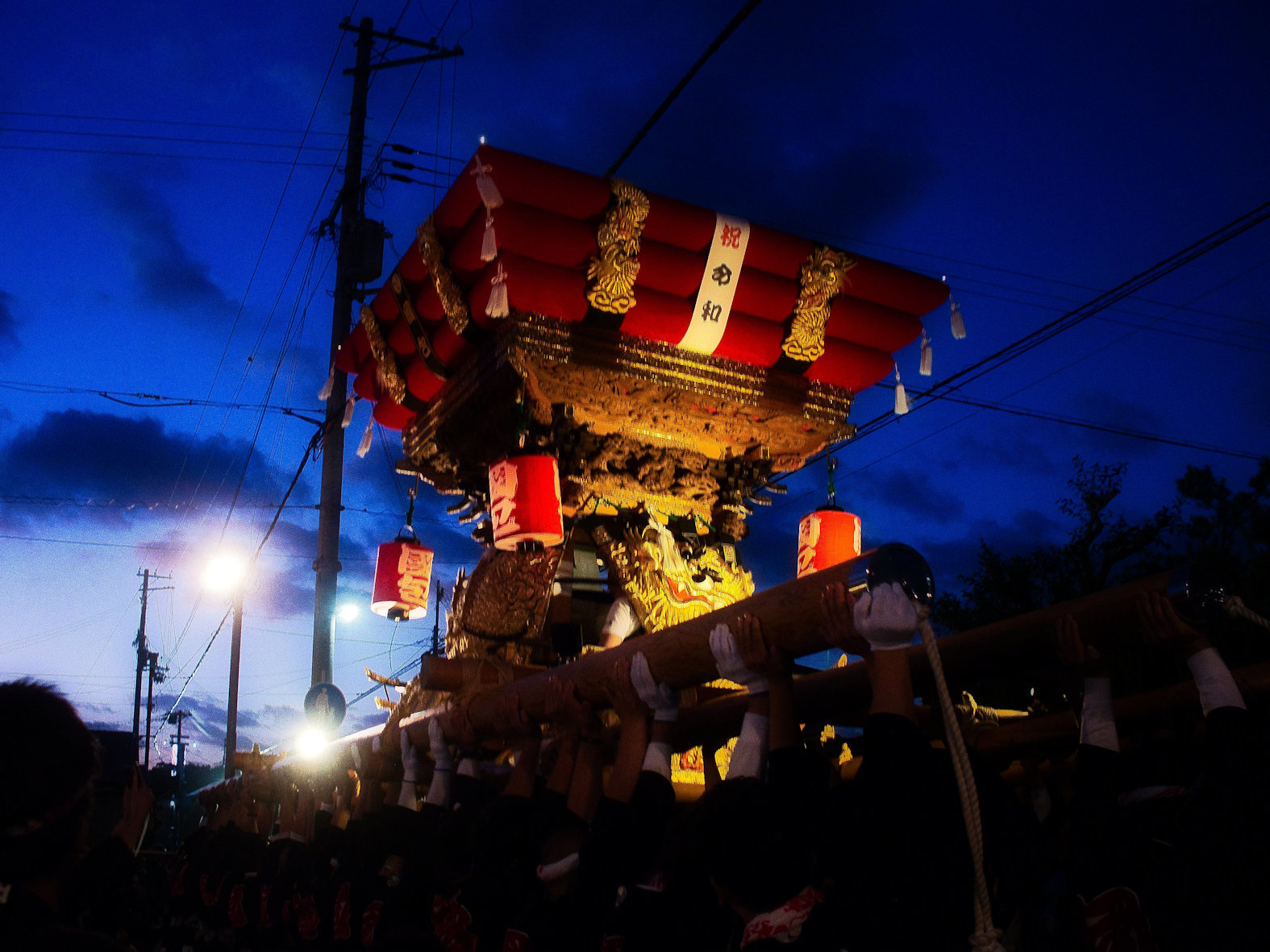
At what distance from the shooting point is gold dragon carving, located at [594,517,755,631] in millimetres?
4988

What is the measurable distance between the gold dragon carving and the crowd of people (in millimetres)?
1776

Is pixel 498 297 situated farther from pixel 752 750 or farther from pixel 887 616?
pixel 887 616

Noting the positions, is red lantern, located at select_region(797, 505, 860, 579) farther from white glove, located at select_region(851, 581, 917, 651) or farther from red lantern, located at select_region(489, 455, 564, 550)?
white glove, located at select_region(851, 581, 917, 651)

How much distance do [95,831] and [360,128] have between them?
12845 millimetres

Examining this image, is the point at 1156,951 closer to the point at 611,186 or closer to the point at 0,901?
the point at 0,901

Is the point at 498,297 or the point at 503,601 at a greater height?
the point at 498,297

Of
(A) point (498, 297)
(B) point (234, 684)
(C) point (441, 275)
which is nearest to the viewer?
(A) point (498, 297)

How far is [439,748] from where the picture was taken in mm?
3816

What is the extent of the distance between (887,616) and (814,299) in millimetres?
3447

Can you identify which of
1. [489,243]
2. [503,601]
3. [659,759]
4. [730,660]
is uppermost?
[489,243]

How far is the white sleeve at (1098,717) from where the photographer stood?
1863 millimetres

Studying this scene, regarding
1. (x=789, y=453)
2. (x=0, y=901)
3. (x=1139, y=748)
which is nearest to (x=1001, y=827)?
(x=1139, y=748)

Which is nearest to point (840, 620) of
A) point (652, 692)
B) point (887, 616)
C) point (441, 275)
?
point (887, 616)

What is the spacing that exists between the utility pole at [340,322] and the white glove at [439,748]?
284 inches
